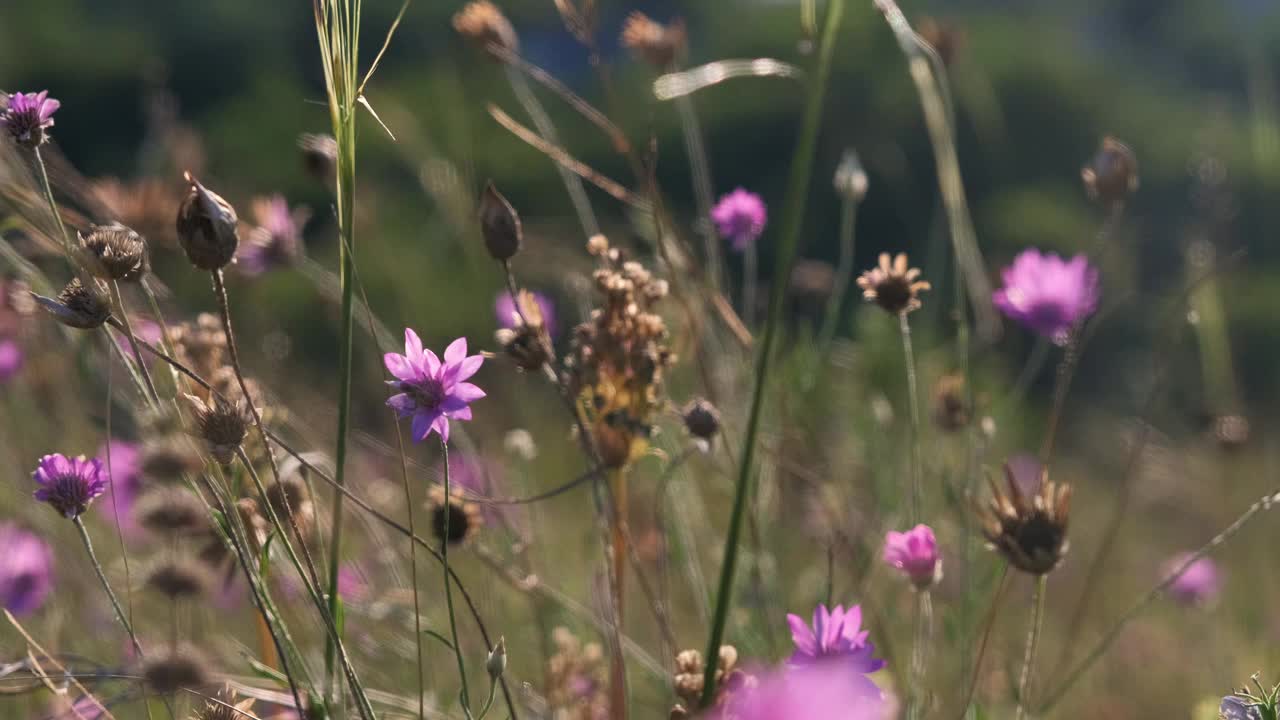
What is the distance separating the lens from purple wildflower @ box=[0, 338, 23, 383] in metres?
1.20

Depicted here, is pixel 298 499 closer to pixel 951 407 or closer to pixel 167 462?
pixel 167 462

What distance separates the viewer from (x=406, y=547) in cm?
143

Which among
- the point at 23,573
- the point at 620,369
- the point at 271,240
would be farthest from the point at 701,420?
the point at 23,573

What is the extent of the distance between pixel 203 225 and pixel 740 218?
0.50m

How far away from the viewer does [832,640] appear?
2.02 ft

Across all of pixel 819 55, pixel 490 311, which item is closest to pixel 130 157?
pixel 490 311

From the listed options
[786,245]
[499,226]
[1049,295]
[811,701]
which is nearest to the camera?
[811,701]

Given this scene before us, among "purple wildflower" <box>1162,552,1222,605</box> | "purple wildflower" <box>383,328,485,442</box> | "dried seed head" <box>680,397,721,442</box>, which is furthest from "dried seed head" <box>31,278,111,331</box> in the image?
"purple wildflower" <box>1162,552,1222,605</box>

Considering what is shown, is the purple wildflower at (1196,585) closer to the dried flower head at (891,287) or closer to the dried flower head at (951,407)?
the dried flower head at (951,407)

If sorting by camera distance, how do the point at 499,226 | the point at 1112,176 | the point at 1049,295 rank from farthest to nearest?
the point at 1049,295 → the point at 1112,176 → the point at 499,226

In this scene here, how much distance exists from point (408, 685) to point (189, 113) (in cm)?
812

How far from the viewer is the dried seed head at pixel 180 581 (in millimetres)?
631

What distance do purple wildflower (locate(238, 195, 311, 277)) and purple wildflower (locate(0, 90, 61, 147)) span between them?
0.48 m

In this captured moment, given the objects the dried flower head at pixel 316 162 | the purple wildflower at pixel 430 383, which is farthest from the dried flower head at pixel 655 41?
the purple wildflower at pixel 430 383
